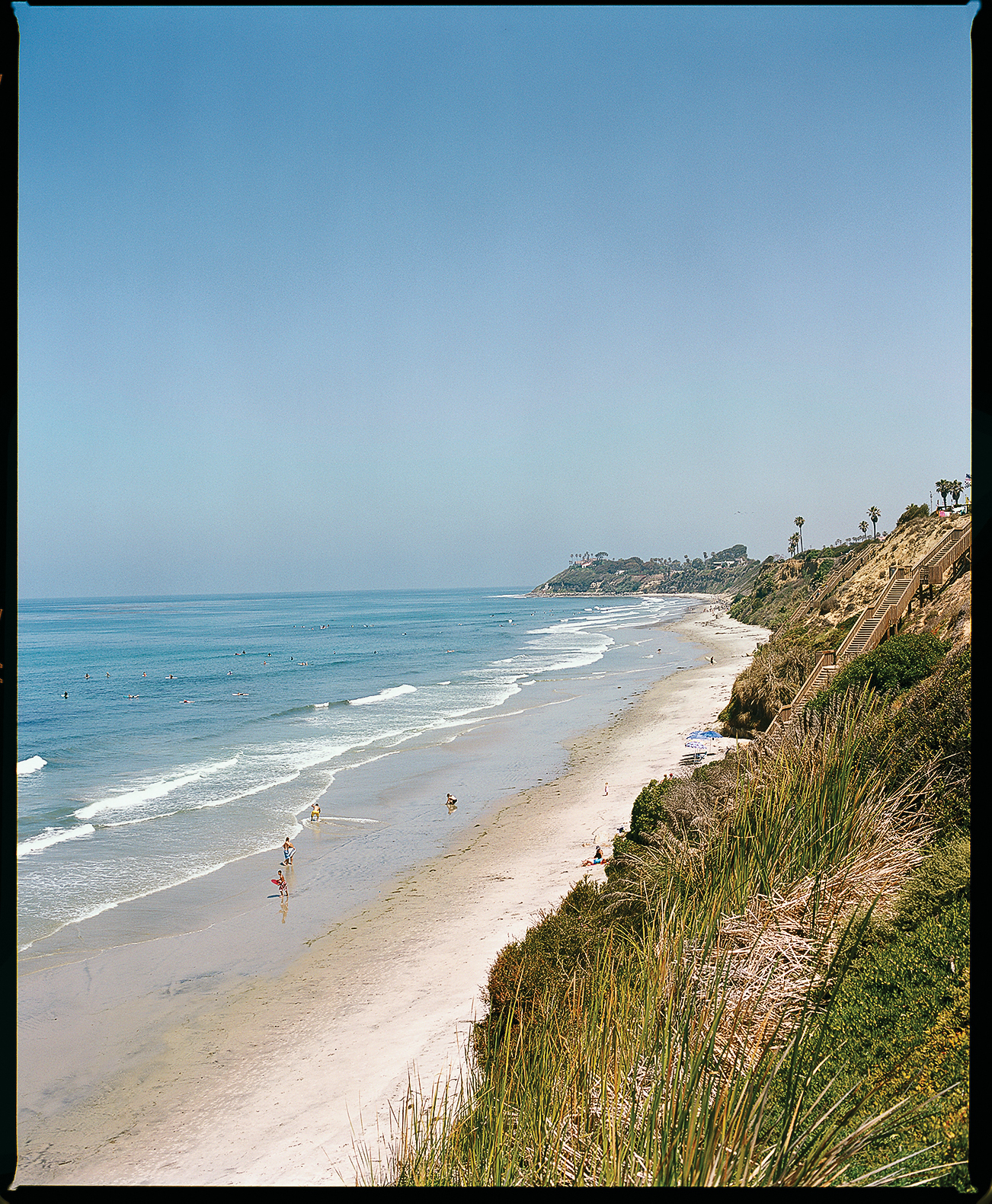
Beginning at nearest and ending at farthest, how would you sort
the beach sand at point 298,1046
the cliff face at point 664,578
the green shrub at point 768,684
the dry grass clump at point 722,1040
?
the dry grass clump at point 722,1040 < the beach sand at point 298,1046 < the green shrub at point 768,684 < the cliff face at point 664,578

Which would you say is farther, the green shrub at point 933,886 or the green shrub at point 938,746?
the green shrub at point 938,746

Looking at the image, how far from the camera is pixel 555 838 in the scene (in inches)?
581

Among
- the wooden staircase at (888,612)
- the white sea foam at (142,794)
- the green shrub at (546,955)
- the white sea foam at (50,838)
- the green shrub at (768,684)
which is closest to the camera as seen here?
the green shrub at (546,955)

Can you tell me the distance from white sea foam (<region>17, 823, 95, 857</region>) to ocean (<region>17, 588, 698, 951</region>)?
6 cm

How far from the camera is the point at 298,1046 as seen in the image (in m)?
8.11

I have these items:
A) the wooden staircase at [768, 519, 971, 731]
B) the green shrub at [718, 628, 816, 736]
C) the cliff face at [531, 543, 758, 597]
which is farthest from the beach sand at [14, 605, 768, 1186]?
the cliff face at [531, 543, 758, 597]

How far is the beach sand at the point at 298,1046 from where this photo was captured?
21.1 feet

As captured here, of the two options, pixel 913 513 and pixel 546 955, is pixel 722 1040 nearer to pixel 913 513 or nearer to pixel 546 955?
pixel 546 955

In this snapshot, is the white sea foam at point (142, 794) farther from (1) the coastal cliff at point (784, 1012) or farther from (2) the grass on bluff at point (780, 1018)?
(2) the grass on bluff at point (780, 1018)

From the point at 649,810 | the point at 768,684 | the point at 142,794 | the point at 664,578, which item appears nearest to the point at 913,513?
the point at 768,684

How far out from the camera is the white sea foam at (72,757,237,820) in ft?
59.1

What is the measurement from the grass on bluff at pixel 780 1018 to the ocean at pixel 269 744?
1128cm

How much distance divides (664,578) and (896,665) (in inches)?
7022

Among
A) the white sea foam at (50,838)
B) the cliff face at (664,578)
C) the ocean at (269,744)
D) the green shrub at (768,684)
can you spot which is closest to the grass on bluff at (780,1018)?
the ocean at (269,744)
